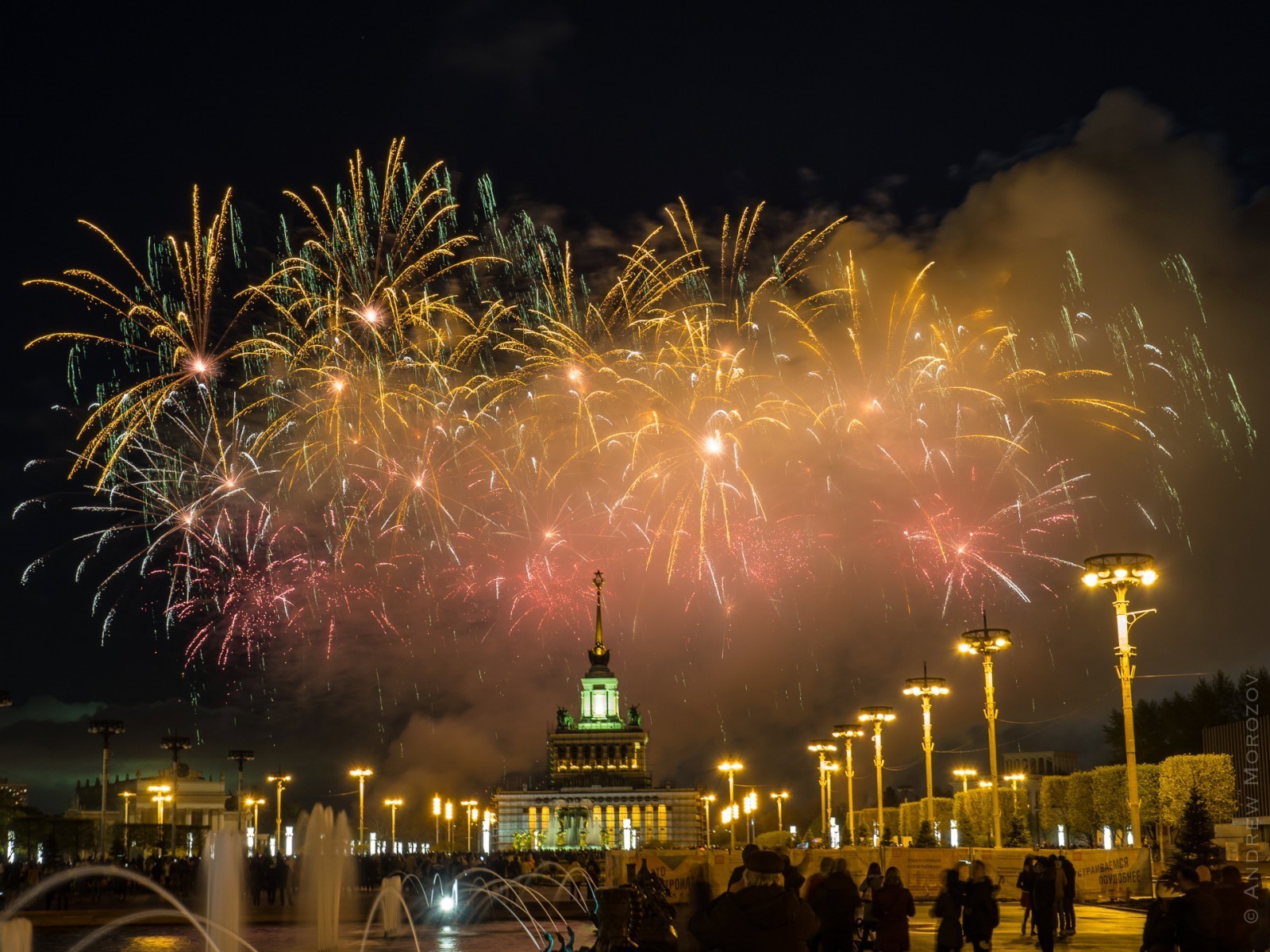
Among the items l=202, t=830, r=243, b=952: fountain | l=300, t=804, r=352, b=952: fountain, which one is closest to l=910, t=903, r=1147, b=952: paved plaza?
l=300, t=804, r=352, b=952: fountain

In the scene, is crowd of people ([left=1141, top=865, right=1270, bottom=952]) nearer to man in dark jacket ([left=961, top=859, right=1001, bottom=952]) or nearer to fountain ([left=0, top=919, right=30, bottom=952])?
man in dark jacket ([left=961, top=859, right=1001, bottom=952])

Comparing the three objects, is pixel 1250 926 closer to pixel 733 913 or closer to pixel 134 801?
pixel 733 913

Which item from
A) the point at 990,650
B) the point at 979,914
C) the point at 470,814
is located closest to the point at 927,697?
the point at 990,650

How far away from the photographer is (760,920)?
7.49 metres

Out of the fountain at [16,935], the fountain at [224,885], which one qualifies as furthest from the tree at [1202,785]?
the fountain at [16,935]

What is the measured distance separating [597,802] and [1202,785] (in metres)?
95.7

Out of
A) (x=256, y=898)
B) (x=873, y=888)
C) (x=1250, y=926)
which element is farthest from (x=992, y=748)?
(x=1250, y=926)

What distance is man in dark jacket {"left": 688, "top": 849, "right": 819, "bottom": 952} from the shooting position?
24.6 feet

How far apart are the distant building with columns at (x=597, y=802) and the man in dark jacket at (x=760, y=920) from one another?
128819 mm

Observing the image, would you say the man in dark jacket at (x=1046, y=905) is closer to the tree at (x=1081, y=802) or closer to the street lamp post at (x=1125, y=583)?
the street lamp post at (x=1125, y=583)

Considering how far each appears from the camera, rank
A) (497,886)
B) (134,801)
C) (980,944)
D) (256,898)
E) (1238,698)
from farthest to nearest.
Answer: (134,801) → (1238,698) → (256,898) → (497,886) → (980,944)

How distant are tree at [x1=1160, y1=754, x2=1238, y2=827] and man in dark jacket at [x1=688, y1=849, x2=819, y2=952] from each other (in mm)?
51740

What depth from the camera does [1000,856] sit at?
3372 cm

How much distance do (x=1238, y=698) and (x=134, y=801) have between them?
10836 centimetres
